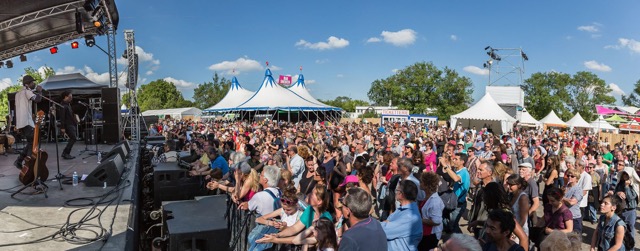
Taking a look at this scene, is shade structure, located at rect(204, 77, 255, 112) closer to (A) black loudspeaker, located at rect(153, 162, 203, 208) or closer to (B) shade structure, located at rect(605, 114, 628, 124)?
(A) black loudspeaker, located at rect(153, 162, 203, 208)

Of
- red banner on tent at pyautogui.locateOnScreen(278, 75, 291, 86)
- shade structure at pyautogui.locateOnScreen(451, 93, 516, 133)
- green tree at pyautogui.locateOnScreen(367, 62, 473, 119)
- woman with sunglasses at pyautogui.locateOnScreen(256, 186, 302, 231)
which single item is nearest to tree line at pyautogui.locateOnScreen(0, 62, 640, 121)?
green tree at pyautogui.locateOnScreen(367, 62, 473, 119)

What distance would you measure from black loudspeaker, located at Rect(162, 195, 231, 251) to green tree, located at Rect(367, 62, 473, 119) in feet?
174

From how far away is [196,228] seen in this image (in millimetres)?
4152

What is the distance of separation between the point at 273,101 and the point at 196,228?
2805 centimetres

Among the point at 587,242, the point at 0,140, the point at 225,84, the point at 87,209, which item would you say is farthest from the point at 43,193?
the point at 225,84

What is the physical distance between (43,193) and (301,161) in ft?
11.9

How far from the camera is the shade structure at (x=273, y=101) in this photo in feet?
102

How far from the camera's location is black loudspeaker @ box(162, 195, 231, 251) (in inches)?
157

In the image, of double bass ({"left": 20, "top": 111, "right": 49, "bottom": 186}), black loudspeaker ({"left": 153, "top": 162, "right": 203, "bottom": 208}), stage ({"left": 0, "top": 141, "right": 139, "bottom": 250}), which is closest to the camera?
stage ({"left": 0, "top": 141, "right": 139, "bottom": 250})

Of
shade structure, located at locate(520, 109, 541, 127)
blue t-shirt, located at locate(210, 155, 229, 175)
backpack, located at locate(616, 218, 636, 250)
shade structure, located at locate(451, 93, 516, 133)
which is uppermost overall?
shade structure, located at locate(451, 93, 516, 133)

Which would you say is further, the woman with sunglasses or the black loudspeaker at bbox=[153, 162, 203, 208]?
the black loudspeaker at bbox=[153, 162, 203, 208]

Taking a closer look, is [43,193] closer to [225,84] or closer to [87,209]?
[87,209]

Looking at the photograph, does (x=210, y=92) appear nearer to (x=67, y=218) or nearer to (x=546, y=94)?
(x=546, y=94)

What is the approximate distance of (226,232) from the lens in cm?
420
